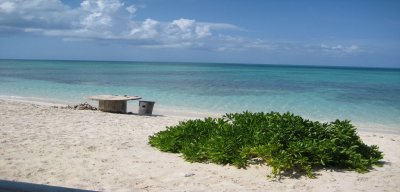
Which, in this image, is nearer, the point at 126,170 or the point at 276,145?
the point at 126,170

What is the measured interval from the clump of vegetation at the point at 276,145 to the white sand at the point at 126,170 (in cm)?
19

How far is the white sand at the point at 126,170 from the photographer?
17.3 ft

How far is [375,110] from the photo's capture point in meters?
19.5

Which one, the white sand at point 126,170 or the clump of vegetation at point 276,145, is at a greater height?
the clump of vegetation at point 276,145

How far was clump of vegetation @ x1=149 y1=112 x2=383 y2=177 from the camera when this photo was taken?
5887 millimetres

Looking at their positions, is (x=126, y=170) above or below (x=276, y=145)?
below

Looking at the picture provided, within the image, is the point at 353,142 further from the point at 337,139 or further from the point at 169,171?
the point at 169,171

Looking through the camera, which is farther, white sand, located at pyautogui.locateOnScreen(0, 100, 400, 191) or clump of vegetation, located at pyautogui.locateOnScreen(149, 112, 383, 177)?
clump of vegetation, located at pyautogui.locateOnScreen(149, 112, 383, 177)

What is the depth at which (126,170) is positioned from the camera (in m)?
5.84

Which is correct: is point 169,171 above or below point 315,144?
below

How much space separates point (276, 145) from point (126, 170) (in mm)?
2291

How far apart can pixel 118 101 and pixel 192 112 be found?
188 inches

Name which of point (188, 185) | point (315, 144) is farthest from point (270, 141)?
point (188, 185)

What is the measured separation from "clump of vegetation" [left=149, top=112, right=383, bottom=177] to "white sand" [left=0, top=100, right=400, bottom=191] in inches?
7.7
